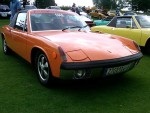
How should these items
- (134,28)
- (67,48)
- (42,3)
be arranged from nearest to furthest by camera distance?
(67,48)
(134,28)
(42,3)

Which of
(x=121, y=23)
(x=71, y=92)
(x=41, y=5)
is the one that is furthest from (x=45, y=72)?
(x=41, y=5)

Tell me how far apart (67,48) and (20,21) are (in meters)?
2.52

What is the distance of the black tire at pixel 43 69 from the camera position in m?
4.52

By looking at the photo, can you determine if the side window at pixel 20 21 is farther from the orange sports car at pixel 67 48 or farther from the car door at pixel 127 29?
the car door at pixel 127 29

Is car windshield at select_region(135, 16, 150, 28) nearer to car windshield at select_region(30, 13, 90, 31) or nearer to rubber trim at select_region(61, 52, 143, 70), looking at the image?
car windshield at select_region(30, 13, 90, 31)

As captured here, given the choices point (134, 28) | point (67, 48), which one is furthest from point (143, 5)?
point (67, 48)

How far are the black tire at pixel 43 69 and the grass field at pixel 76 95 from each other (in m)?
0.12

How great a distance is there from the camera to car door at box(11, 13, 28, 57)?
557 centimetres

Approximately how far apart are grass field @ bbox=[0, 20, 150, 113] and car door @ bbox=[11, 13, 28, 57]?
550 mm

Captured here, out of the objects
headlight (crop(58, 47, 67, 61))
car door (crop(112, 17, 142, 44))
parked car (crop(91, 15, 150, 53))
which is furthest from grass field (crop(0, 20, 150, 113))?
car door (crop(112, 17, 142, 44))

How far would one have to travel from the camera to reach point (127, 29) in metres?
8.30

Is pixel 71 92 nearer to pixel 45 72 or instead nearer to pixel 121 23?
pixel 45 72

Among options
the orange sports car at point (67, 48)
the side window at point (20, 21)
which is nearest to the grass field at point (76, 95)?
the orange sports car at point (67, 48)

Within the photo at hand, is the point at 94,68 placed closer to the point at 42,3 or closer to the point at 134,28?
the point at 134,28
